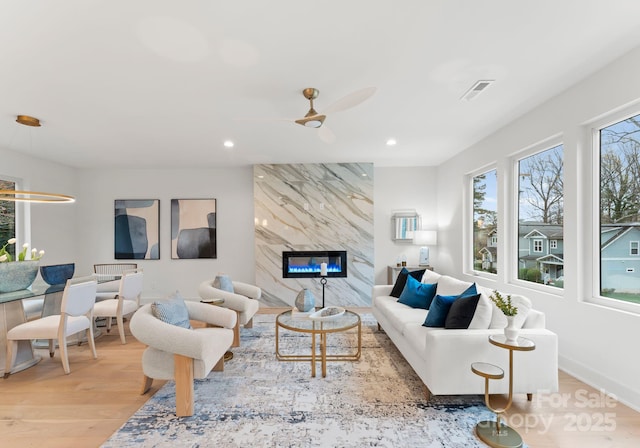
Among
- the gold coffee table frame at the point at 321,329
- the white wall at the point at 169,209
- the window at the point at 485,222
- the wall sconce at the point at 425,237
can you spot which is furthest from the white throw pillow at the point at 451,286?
the white wall at the point at 169,209

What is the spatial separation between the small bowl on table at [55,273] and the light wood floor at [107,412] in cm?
110

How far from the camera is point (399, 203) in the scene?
5926 mm

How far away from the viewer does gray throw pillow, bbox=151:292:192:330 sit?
2471 millimetres

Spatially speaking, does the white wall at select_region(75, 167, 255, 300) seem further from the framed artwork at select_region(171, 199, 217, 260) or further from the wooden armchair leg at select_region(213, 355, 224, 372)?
the wooden armchair leg at select_region(213, 355, 224, 372)

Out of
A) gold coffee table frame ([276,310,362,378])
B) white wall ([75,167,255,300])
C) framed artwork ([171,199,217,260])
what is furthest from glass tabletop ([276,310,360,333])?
framed artwork ([171,199,217,260])

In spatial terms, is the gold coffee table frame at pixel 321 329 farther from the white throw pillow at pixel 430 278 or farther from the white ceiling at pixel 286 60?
the white ceiling at pixel 286 60

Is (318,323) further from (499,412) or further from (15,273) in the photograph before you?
(15,273)

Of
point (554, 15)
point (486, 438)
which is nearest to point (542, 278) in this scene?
point (486, 438)

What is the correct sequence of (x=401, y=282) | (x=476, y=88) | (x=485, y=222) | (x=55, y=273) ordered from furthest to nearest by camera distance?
1. (x=485, y=222)
2. (x=401, y=282)
3. (x=55, y=273)
4. (x=476, y=88)

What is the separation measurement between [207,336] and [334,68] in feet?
7.38

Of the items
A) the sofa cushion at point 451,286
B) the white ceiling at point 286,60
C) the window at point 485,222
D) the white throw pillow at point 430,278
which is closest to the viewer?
the white ceiling at point 286,60

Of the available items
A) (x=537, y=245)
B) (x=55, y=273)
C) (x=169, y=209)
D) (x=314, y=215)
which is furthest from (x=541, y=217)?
(x=169, y=209)

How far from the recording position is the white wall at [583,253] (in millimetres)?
2299

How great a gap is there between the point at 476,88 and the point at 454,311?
1.94 m
